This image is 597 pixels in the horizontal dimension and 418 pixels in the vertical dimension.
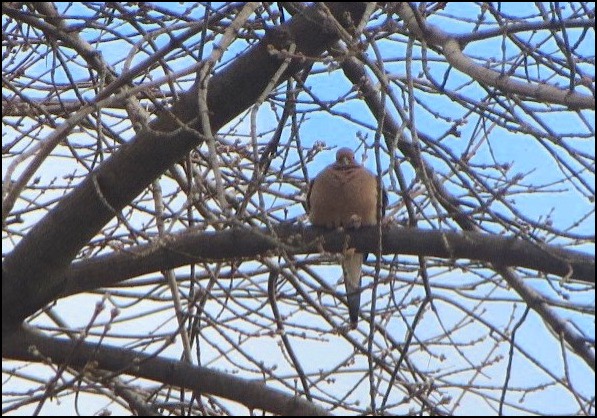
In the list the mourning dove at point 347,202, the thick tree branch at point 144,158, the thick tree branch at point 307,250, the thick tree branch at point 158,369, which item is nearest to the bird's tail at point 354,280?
the mourning dove at point 347,202

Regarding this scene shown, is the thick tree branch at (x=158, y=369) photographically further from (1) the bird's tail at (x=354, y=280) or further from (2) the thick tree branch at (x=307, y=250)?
(1) the bird's tail at (x=354, y=280)

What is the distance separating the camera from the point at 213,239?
3447 millimetres

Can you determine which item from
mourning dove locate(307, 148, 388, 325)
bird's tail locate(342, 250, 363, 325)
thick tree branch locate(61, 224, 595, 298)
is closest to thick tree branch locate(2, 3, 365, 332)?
thick tree branch locate(61, 224, 595, 298)

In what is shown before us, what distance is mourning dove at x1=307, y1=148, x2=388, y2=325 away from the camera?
457 centimetres

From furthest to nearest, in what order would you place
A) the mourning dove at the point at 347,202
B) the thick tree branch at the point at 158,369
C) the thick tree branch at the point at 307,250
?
the mourning dove at the point at 347,202, the thick tree branch at the point at 158,369, the thick tree branch at the point at 307,250

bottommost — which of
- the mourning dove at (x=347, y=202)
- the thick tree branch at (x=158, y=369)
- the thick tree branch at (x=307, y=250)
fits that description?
the thick tree branch at (x=158, y=369)

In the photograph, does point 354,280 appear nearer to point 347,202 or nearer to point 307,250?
point 347,202

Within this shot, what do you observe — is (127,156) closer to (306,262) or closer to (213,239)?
(213,239)

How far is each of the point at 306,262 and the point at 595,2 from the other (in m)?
1.37

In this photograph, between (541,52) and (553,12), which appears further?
(541,52)

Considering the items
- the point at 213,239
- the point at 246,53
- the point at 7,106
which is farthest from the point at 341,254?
the point at 7,106

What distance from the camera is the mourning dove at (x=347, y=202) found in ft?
15.0

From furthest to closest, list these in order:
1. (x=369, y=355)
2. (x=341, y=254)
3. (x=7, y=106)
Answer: (x=7, y=106)
(x=341, y=254)
(x=369, y=355)

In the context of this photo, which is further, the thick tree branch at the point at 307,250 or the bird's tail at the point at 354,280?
the bird's tail at the point at 354,280
